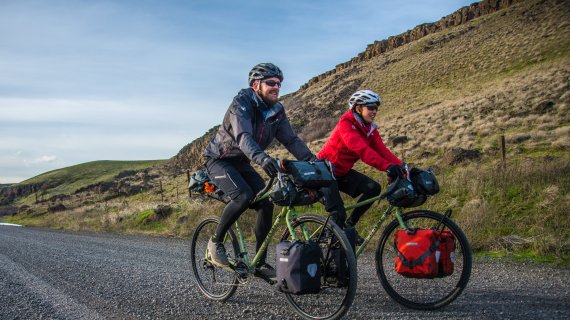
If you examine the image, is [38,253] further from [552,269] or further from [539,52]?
[539,52]

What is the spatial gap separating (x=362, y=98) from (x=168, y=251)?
6.62 m

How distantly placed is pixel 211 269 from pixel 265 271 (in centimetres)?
113

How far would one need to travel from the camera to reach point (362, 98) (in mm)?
5492

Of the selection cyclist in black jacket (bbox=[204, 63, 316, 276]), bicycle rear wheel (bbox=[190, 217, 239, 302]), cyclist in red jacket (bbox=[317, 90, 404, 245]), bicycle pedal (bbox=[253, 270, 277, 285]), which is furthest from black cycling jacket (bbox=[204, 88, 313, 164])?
bicycle pedal (bbox=[253, 270, 277, 285])

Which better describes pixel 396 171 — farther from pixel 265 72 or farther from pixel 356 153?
pixel 265 72

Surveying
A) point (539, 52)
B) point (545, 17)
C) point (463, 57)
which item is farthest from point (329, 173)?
point (545, 17)

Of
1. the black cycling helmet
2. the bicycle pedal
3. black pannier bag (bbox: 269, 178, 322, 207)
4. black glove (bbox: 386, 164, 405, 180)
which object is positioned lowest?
the bicycle pedal

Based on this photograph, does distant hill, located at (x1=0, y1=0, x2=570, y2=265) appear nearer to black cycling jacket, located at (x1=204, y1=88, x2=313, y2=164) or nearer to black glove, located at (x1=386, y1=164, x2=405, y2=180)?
black glove, located at (x1=386, y1=164, x2=405, y2=180)

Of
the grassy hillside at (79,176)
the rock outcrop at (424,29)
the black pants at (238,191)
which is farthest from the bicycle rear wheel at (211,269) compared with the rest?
the rock outcrop at (424,29)

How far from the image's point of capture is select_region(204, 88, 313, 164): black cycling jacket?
4.70 m

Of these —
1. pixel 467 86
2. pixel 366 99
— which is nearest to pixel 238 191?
pixel 366 99

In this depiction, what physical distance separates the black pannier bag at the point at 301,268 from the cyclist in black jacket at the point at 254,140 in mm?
570

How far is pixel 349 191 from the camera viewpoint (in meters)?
5.85

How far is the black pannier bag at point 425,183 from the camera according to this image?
4.68 metres
